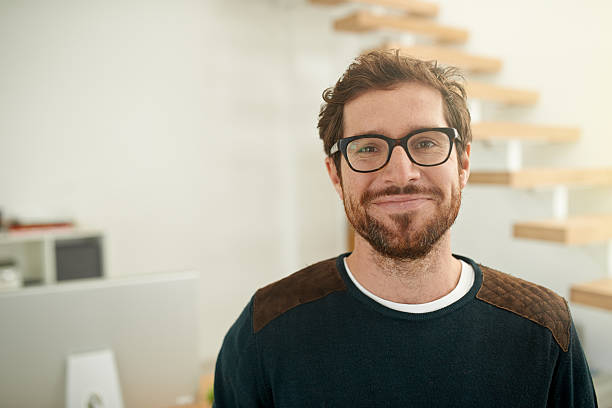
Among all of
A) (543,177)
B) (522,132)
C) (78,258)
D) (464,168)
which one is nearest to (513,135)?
(522,132)

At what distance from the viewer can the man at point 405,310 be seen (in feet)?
2.64

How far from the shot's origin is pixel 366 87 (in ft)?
2.75

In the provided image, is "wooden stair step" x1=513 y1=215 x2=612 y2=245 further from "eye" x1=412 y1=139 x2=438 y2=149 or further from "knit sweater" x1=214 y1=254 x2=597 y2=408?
"eye" x1=412 y1=139 x2=438 y2=149

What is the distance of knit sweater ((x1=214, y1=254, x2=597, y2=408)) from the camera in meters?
0.81

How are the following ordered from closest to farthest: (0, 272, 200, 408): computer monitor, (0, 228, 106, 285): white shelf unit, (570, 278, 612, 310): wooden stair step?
(0, 272, 200, 408): computer monitor → (570, 278, 612, 310): wooden stair step → (0, 228, 106, 285): white shelf unit

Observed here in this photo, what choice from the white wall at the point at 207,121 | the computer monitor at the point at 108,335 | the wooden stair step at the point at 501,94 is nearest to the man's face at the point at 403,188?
the computer monitor at the point at 108,335

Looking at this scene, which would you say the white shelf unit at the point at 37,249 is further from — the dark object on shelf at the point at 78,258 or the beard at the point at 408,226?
the beard at the point at 408,226

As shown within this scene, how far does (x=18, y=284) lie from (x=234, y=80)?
73.7 inches

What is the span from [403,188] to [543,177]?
1.56 m

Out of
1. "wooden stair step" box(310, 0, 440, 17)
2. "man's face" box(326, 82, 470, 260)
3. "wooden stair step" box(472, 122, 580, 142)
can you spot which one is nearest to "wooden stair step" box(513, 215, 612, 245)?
"wooden stair step" box(472, 122, 580, 142)

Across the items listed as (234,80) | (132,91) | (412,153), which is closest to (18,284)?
(132,91)

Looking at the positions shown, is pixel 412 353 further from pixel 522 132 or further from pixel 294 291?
pixel 522 132

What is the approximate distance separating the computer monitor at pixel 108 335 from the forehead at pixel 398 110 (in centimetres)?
82

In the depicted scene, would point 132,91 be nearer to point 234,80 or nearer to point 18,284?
point 234,80
